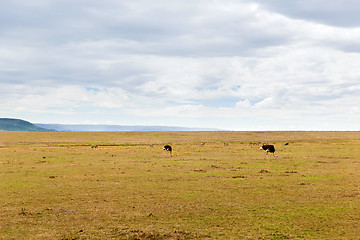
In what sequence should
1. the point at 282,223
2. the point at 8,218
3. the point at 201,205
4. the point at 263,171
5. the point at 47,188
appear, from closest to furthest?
the point at 282,223
the point at 8,218
the point at 201,205
the point at 47,188
the point at 263,171

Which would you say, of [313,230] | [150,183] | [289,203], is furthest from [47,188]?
[313,230]

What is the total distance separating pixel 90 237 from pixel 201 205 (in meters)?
6.29

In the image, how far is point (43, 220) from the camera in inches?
551

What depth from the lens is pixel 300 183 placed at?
22.7 meters

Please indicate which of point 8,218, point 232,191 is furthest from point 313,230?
point 8,218

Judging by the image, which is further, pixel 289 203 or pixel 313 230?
pixel 289 203

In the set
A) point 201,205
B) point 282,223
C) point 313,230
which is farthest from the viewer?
point 201,205

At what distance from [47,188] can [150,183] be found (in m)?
6.67

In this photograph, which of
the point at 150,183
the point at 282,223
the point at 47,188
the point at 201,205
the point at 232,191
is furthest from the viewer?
the point at 150,183

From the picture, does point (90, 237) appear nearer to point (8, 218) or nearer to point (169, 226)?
point (169, 226)

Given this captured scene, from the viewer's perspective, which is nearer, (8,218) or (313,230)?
(313,230)

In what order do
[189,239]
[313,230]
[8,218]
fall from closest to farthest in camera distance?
1. [189,239]
2. [313,230]
3. [8,218]

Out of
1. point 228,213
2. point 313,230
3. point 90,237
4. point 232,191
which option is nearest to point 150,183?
point 232,191

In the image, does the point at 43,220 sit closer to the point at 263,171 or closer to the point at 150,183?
the point at 150,183
